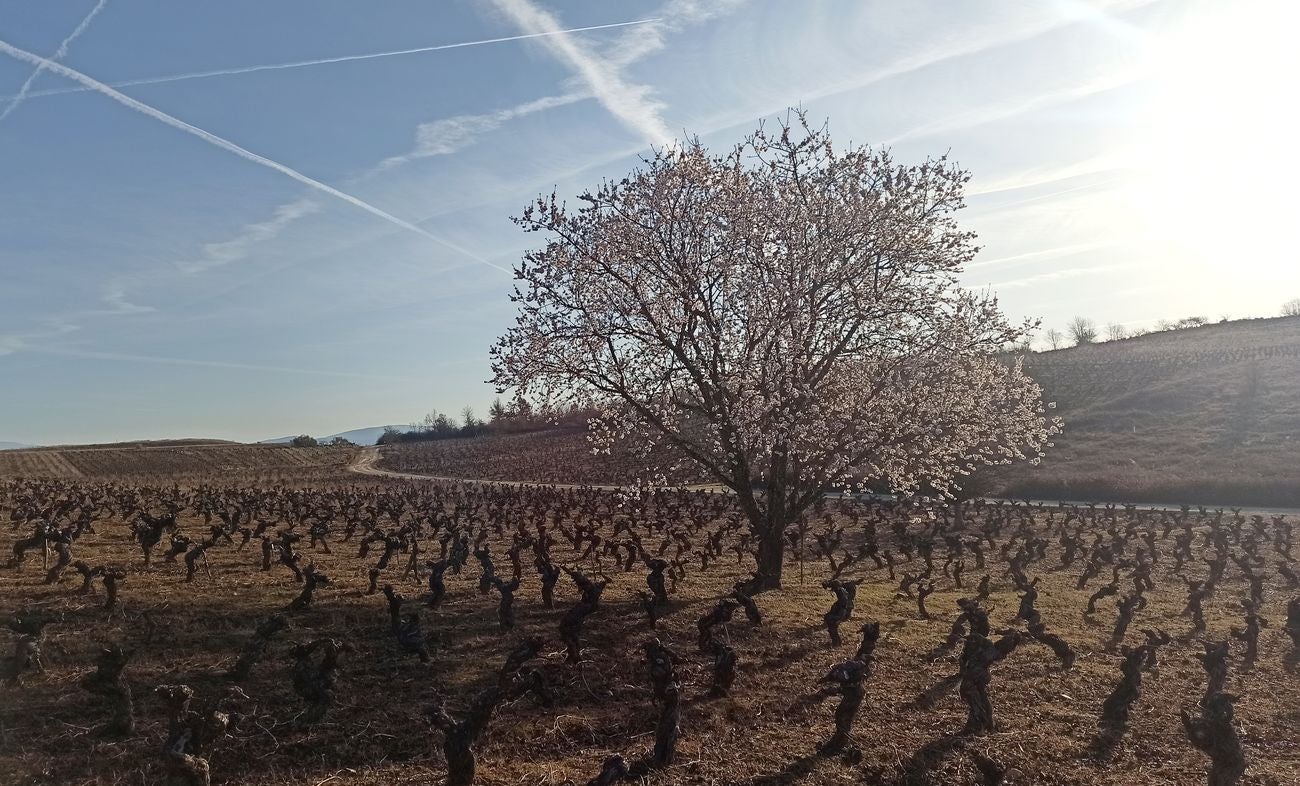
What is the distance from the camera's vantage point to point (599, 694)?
30.3ft

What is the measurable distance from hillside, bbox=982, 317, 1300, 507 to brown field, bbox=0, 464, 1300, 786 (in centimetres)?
3180

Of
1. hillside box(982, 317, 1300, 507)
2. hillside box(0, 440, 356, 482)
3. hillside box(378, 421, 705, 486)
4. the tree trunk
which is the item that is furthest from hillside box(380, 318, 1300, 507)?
hillside box(0, 440, 356, 482)

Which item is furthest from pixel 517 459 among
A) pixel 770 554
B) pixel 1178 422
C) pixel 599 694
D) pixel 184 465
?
pixel 599 694

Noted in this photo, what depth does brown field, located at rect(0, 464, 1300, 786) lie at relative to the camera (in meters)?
7.22

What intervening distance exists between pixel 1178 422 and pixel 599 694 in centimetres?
6804

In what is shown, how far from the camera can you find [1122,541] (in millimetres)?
22922

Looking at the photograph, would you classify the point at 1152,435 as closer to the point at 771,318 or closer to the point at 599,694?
the point at 771,318

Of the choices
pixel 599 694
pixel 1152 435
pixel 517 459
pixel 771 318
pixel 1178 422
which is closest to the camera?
pixel 599 694

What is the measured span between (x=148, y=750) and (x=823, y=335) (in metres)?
13.4

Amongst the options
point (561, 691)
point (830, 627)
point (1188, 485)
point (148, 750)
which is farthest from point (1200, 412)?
point (148, 750)

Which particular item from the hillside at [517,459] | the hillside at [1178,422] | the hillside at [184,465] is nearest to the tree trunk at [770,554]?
the hillside at [1178,422]

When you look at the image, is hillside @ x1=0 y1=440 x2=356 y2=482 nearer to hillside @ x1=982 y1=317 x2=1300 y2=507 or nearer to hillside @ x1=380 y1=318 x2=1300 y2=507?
hillside @ x1=380 y1=318 x2=1300 y2=507

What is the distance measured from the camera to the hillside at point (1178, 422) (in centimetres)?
4312

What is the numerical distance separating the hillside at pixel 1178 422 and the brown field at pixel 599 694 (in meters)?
31.8
